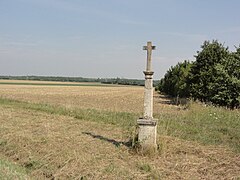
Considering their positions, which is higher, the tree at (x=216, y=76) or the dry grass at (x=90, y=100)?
the tree at (x=216, y=76)

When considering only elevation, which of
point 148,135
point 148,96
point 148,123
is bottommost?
point 148,135

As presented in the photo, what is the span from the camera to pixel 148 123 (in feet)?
22.2

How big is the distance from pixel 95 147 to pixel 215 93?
15012 millimetres

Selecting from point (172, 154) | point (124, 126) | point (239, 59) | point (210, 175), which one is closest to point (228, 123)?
point (124, 126)

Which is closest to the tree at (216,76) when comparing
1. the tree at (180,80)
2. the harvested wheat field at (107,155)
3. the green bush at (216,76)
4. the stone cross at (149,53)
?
the green bush at (216,76)

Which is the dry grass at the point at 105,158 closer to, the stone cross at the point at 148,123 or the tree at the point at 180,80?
the stone cross at the point at 148,123

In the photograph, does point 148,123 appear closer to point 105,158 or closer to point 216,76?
point 105,158

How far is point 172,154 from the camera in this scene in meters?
6.82

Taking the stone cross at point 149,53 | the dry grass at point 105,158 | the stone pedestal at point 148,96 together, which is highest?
the stone cross at point 149,53

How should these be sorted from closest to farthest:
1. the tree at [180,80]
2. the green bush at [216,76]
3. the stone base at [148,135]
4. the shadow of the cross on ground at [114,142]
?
the stone base at [148,135], the shadow of the cross on ground at [114,142], the green bush at [216,76], the tree at [180,80]

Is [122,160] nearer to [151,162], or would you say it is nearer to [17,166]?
[151,162]

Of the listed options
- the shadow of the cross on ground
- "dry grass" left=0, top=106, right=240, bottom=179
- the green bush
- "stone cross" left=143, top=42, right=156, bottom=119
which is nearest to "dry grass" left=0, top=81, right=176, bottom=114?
the green bush

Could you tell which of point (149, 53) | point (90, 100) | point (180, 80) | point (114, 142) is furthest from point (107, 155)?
point (180, 80)

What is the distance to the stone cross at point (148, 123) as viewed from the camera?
677 cm
